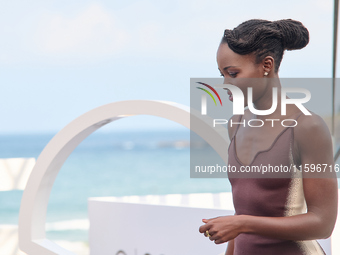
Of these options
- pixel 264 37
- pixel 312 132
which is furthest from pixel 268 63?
pixel 312 132

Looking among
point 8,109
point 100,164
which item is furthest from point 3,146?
point 100,164

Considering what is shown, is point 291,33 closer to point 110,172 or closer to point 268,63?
point 268,63

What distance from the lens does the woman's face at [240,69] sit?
1.42m

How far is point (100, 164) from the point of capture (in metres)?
35.8

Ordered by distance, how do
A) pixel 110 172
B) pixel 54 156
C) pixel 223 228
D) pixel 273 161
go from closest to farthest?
1. pixel 223 228
2. pixel 273 161
3. pixel 54 156
4. pixel 110 172

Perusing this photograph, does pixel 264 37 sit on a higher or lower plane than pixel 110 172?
lower

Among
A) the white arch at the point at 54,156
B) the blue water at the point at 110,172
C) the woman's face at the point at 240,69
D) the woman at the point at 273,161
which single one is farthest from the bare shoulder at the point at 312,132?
the blue water at the point at 110,172

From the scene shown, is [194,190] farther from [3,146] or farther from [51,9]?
[3,146]

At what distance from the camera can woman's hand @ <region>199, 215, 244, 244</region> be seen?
1.28m

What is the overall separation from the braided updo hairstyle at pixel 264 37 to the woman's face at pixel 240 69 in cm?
1

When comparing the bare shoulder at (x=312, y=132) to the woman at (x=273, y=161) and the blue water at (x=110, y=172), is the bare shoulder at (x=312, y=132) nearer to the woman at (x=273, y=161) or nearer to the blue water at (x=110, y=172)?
the woman at (x=273, y=161)

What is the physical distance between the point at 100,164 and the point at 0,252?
30096 millimetres

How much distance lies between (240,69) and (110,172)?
108ft

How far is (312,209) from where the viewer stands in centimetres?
133
